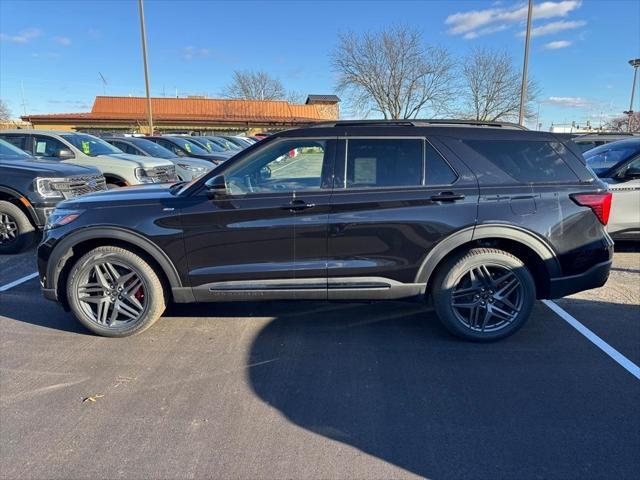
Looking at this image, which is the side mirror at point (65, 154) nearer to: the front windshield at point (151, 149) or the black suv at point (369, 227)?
the front windshield at point (151, 149)

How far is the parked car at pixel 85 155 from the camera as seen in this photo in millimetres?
8698

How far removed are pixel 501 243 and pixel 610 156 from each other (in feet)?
14.1

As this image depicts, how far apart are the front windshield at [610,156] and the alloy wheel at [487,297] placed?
3629 mm

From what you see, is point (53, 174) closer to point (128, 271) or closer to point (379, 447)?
point (128, 271)

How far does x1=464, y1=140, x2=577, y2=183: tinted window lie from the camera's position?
148 inches

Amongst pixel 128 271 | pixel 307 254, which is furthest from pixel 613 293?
pixel 128 271

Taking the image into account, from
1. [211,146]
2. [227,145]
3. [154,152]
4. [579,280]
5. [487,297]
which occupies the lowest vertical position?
[487,297]

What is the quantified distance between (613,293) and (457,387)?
9.74 ft

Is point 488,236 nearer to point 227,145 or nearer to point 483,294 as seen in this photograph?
point 483,294

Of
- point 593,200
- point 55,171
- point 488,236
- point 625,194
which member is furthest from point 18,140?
point 625,194

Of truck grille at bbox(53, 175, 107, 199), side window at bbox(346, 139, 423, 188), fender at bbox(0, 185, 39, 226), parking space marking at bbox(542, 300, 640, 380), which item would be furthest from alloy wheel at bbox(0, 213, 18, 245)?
parking space marking at bbox(542, 300, 640, 380)

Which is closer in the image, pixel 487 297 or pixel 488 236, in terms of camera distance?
pixel 488 236

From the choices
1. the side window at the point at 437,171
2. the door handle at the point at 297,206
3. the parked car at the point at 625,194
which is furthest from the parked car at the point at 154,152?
the parked car at the point at 625,194

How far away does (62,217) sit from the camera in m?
3.89
